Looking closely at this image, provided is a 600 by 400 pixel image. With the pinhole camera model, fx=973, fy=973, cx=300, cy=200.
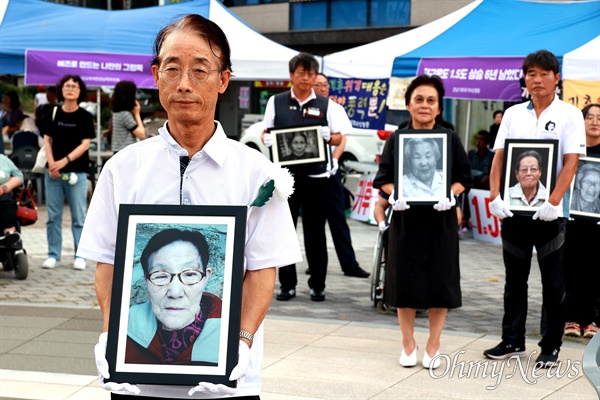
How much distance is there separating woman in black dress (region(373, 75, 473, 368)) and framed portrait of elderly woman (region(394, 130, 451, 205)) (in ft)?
0.15

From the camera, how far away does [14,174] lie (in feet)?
32.3

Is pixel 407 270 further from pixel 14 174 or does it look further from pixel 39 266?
pixel 39 266

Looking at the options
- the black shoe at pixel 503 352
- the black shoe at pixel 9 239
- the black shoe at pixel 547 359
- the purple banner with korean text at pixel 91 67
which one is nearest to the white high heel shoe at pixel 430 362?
the black shoe at pixel 503 352

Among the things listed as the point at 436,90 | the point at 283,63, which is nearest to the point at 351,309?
the point at 436,90

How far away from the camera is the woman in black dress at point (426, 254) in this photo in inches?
257

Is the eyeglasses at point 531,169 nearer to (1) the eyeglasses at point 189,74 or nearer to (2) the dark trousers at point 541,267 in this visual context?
(2) the dark trousers at point 541,267

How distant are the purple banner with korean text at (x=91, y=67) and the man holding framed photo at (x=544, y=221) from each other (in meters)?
8.09

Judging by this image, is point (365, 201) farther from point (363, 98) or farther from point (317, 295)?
point (317, 295)

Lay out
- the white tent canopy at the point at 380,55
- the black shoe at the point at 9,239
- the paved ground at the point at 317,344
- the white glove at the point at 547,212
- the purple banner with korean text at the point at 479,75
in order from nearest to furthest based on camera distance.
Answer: the paved ground at the point at 317,344 → the white glove at the point at 547,212 → the black shoe at the point at 9,239 → the purple banner with korean text at the point at 479,75 → the white tent canopy at the point at 380,55

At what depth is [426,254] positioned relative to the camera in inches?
258

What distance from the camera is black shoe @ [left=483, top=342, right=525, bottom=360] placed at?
6.69 meters

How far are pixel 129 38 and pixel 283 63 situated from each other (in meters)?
2.49

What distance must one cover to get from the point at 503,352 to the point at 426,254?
0.89m

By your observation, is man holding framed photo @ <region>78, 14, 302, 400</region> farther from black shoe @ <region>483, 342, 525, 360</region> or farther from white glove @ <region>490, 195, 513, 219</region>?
black shoe @ <region>483, 342, 525, 360</region>
